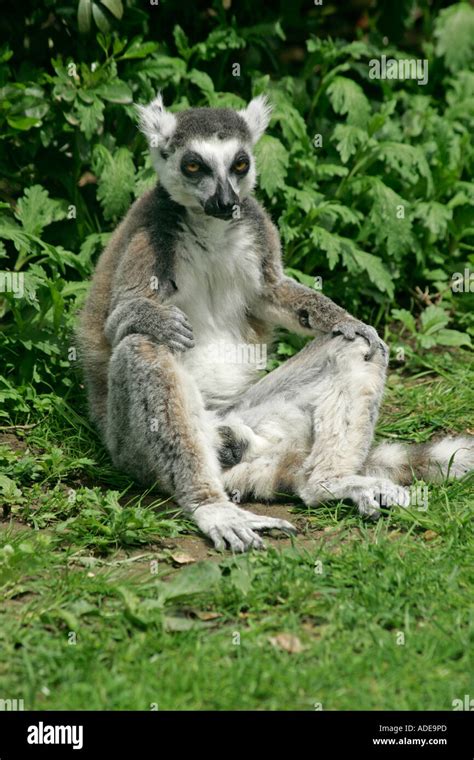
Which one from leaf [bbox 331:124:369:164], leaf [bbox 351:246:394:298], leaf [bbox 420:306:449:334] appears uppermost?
leaf [bbox 331:124:369:164]

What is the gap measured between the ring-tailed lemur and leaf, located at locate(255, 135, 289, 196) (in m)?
0.81

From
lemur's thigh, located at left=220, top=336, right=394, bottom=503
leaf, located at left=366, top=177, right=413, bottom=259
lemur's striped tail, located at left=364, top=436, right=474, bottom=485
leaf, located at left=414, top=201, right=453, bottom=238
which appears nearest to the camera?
lemur's thigh, located at left=220, top=336, right=394, bottom=503

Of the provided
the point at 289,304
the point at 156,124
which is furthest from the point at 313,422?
the point at 156,124

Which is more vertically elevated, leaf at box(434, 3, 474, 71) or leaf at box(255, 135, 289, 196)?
leaf at box(434, 3, 474, 71)

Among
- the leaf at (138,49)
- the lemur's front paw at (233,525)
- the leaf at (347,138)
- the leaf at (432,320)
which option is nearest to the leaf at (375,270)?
the leaf at (432,320)

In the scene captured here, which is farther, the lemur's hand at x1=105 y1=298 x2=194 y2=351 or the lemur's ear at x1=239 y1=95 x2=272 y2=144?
the lemur's ear at x1=239 y1=95 x2=272 y2=144

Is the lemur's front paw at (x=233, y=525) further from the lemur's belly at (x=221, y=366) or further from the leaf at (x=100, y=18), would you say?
the leaf at (x=100, y=18)

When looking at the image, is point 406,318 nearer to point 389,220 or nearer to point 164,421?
point 389,220

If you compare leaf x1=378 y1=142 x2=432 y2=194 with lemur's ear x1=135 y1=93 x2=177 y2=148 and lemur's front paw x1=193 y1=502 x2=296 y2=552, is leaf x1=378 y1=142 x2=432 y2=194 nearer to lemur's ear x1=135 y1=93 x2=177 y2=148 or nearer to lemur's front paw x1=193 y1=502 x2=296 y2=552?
lemur's ear x1=135 y1=93 x2=177 y2=148

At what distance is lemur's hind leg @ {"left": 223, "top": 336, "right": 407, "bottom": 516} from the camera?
229 inches

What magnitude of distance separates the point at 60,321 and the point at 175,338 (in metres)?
1.52

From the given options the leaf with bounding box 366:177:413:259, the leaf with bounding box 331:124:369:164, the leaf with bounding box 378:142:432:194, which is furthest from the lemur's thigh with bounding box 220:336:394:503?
the leaf with bounding box 378:142:432:194

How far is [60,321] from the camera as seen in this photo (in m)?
7.00

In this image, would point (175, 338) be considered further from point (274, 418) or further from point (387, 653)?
point (387, 653)
